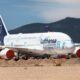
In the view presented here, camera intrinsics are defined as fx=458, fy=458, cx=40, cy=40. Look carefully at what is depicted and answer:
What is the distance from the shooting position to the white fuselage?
66250mm

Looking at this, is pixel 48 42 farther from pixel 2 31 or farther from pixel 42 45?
pixel 2 31

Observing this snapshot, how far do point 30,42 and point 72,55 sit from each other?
8.48 metres

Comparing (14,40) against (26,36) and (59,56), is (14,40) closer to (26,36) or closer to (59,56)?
(26,36)

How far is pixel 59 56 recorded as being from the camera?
6994 cm

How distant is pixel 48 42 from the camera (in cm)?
6925
